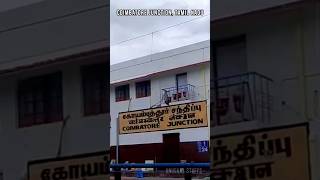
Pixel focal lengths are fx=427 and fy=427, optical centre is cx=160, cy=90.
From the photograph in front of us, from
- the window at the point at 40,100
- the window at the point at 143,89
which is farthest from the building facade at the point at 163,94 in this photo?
the window at the point at 40,100

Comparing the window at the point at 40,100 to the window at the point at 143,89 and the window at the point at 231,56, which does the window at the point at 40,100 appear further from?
the window at the point at 231,56

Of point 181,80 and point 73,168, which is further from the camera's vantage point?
point 73,168

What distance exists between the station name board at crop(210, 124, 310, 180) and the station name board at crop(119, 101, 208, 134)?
82 millimetres

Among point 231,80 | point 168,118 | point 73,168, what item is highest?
point 231,80

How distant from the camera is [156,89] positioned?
1.23 metres

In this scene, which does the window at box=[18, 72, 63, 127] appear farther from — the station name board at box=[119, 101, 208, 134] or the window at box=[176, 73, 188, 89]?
the window at box=[176, 73, 188, 89]

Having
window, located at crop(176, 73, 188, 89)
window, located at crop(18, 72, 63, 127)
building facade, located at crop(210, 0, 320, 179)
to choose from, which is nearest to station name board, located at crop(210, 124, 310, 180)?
building facade, located at crop(210, 0, 320, 179)

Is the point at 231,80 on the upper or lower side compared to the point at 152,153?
upper

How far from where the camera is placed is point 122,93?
1.28 m

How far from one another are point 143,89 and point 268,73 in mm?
357

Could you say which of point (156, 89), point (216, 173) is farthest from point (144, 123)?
point (216, 173)

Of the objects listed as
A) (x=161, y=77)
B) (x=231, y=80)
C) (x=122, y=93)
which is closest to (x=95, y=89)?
(x=122, y=93)

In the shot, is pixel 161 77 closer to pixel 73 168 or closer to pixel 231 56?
pixel 231 56

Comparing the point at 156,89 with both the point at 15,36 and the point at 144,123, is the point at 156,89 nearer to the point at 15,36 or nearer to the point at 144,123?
the point at 144,123
